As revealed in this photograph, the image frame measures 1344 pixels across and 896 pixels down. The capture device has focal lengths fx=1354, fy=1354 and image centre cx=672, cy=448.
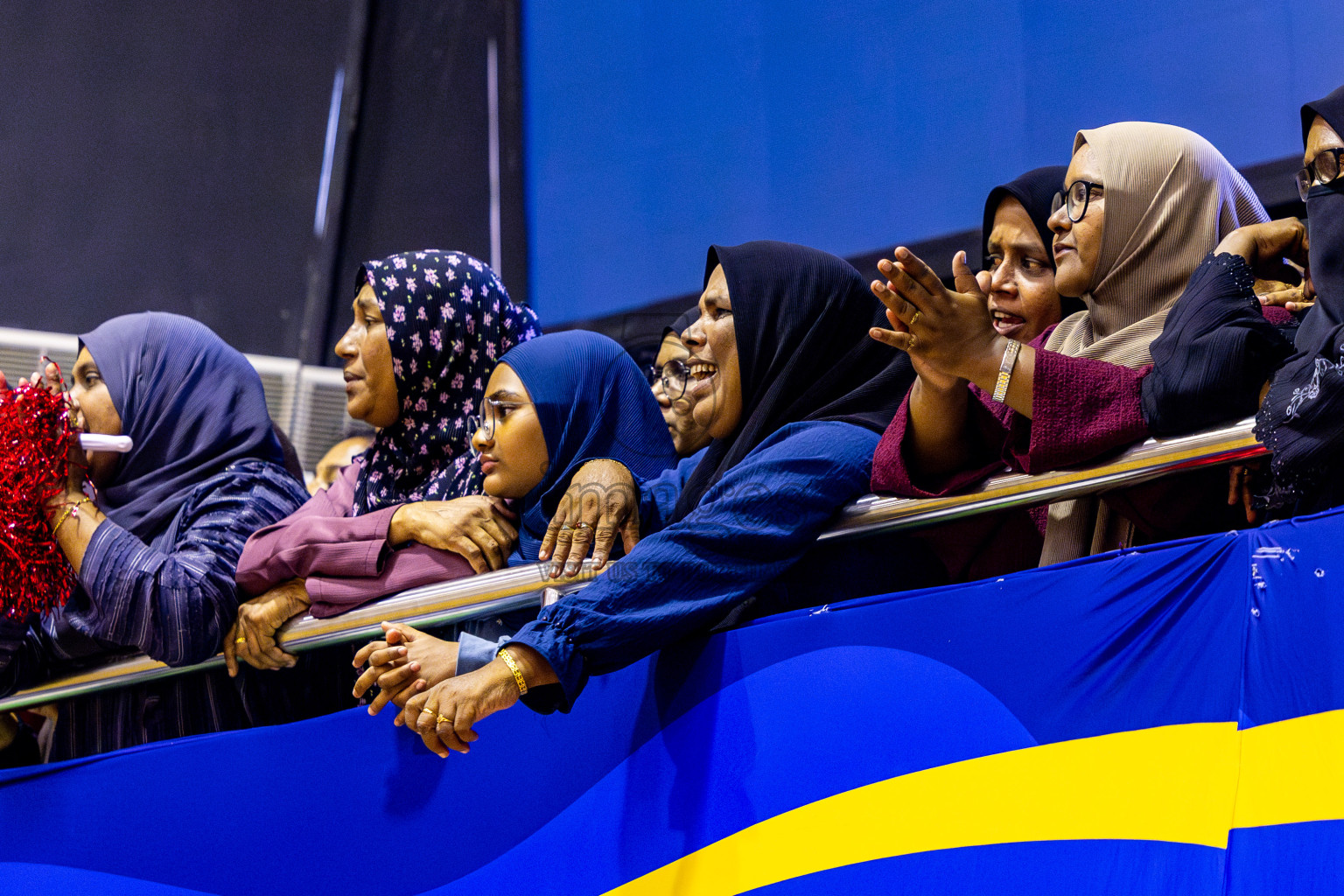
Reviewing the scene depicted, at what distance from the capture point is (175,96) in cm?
517

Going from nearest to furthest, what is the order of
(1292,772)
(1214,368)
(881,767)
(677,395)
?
(1292,772) → (1214,368) → (881,767) → (677,395)

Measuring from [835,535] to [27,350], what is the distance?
12.9 ft

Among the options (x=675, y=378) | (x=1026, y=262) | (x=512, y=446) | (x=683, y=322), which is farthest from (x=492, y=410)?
(x=1026, y=262)

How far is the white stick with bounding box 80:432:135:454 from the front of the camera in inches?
98.1

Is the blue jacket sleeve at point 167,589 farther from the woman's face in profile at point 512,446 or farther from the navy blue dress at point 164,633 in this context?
the woman's face in profile at point 512,446

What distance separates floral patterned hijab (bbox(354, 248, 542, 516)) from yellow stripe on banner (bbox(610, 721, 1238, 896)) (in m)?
1.11

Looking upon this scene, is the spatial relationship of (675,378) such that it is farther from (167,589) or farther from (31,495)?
(31,495)

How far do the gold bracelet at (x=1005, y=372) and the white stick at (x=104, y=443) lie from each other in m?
1.67

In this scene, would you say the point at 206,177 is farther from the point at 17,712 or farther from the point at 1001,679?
the point at 1001,679

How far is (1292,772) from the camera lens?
1.27 metres

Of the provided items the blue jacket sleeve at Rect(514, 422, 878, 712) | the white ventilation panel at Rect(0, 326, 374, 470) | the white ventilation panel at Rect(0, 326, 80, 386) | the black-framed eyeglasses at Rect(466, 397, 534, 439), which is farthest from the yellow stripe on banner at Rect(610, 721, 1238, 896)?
the white ventilation panel at Rect(0, 326, 80, 386)

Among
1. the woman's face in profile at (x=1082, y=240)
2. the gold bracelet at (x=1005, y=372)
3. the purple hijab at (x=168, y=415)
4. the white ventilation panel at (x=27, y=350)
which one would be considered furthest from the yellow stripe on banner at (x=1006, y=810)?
the white ventilation panel at (x=27, y=350)

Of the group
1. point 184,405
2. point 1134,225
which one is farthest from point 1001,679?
point 184,405

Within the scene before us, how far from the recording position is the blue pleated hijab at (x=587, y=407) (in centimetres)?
235
